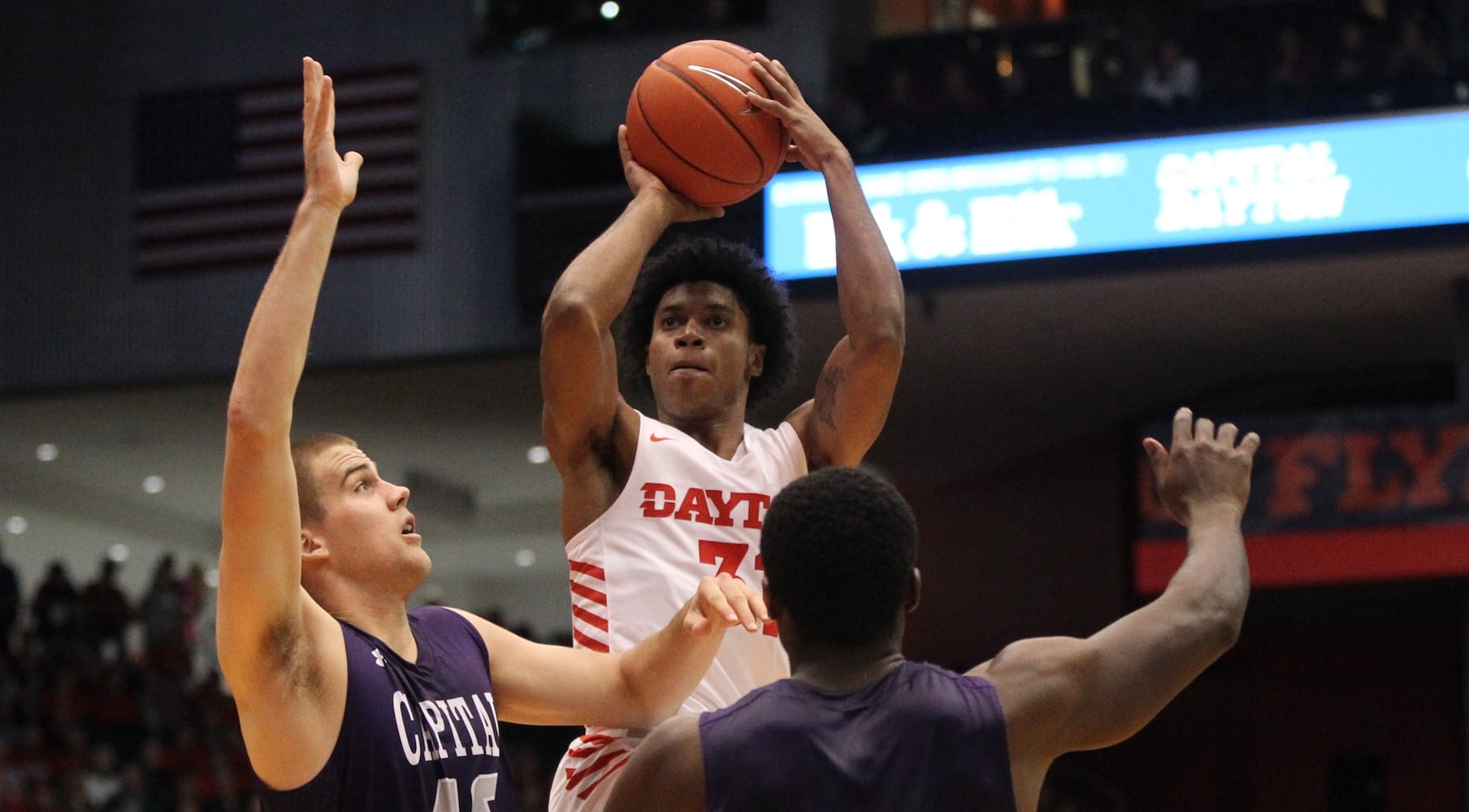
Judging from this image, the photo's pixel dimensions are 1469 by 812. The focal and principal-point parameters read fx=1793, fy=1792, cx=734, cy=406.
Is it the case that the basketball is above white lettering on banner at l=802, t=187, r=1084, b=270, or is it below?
below

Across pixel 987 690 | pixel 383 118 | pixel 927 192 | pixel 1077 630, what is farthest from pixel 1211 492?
pixel 1077 630

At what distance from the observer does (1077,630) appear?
54.3 ft

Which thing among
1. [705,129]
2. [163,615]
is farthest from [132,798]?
[705,129]

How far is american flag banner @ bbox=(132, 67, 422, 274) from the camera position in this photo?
1386 cm

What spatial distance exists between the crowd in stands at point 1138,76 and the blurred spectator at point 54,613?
876cm

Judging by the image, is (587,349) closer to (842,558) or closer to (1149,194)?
(842,558)

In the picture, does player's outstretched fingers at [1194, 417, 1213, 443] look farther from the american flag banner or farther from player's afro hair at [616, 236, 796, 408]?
the american flag banner

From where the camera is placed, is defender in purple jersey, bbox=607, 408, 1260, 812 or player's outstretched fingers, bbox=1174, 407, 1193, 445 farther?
player's outstretched fingers, bbox=1174, 407, 1193, 445

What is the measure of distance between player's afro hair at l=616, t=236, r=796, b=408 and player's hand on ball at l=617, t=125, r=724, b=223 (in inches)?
5.1

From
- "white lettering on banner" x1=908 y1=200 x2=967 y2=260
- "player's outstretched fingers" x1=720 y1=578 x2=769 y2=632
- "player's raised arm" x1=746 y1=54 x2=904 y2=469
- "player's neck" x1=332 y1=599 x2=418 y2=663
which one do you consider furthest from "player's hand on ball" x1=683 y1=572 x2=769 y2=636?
"white lettering on banner" x1=908 y1=200 x2=967 y2=260

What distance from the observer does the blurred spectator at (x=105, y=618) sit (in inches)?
646

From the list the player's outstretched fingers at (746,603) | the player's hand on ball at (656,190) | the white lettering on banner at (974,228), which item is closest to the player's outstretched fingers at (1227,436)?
the player's outstretched fingers at (746,603)

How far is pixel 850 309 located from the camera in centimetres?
391

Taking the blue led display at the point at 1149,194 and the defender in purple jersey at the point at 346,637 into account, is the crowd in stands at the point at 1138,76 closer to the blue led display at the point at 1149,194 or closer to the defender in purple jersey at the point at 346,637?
the blue led display at the point at 1149,194
